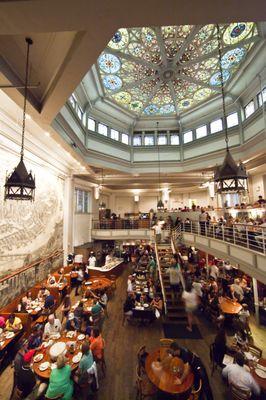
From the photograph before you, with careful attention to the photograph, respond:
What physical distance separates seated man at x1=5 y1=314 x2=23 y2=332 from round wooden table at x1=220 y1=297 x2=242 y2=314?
7.03 m

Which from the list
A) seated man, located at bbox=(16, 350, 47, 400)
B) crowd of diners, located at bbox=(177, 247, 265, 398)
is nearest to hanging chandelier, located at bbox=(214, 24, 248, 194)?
crowd of diners, located at bbox=(177, 247, 265, 398)

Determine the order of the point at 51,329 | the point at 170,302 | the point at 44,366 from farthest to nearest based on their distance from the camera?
the point at 170,302 < the point at 51,329 < the point at 44,366

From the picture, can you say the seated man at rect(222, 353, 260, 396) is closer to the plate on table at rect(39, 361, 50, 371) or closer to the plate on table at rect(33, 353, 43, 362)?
the plate on table at rect(39, 361, 50, 371)

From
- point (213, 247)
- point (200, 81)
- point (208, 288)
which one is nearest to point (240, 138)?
point (200, 81)

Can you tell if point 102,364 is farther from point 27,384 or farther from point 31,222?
point 31,222

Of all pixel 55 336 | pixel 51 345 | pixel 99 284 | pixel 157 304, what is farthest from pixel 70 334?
pixel 99 284

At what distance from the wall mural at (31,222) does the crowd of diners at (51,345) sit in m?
1.59

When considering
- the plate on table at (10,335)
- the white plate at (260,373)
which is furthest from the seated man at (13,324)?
the white plate at (260,373)

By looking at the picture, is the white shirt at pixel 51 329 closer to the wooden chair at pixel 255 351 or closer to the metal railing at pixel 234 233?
the wooden chair at pixel 255 351

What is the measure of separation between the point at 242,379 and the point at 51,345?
462 cm

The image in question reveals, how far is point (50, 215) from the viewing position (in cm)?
949

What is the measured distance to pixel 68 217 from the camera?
1148 centimetres

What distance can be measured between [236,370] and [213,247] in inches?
203

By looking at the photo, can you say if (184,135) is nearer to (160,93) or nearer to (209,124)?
(209,124)
